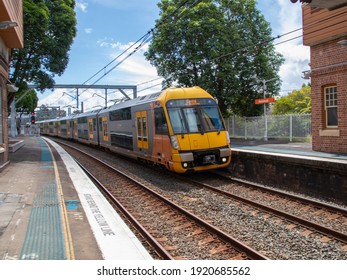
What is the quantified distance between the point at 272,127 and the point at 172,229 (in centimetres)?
2374

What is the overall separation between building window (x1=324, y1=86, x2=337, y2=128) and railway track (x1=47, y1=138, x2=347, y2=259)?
6461 millimetres

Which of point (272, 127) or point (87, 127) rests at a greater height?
point (87, 127)

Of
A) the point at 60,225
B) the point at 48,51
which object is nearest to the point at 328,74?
the point at 60,225

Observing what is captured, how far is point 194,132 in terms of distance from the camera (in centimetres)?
1166

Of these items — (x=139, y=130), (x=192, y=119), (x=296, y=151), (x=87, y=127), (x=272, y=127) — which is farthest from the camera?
(x=272, y=127)

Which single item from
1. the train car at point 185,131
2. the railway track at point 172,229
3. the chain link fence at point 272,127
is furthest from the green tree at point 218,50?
the railway track at point 172,229

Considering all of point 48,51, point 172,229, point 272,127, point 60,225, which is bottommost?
point 172,229

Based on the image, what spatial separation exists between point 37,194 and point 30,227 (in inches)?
125

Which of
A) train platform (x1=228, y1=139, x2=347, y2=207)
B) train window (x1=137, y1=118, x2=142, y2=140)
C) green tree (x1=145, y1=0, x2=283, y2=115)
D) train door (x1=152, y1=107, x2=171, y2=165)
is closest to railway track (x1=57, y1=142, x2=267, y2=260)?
train door (x1=152, y1=107, x2=171, y2=165)

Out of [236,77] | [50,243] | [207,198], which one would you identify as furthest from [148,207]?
[236,77]

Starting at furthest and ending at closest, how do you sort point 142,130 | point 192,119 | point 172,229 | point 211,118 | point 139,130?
point 139,130, point 142,130, point 211,118, point 192,119, point 172,229

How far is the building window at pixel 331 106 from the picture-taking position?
15.2 m

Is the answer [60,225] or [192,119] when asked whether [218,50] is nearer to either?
[192,119]

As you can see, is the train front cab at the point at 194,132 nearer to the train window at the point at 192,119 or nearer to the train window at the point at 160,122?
the train window at the point at 192,119
